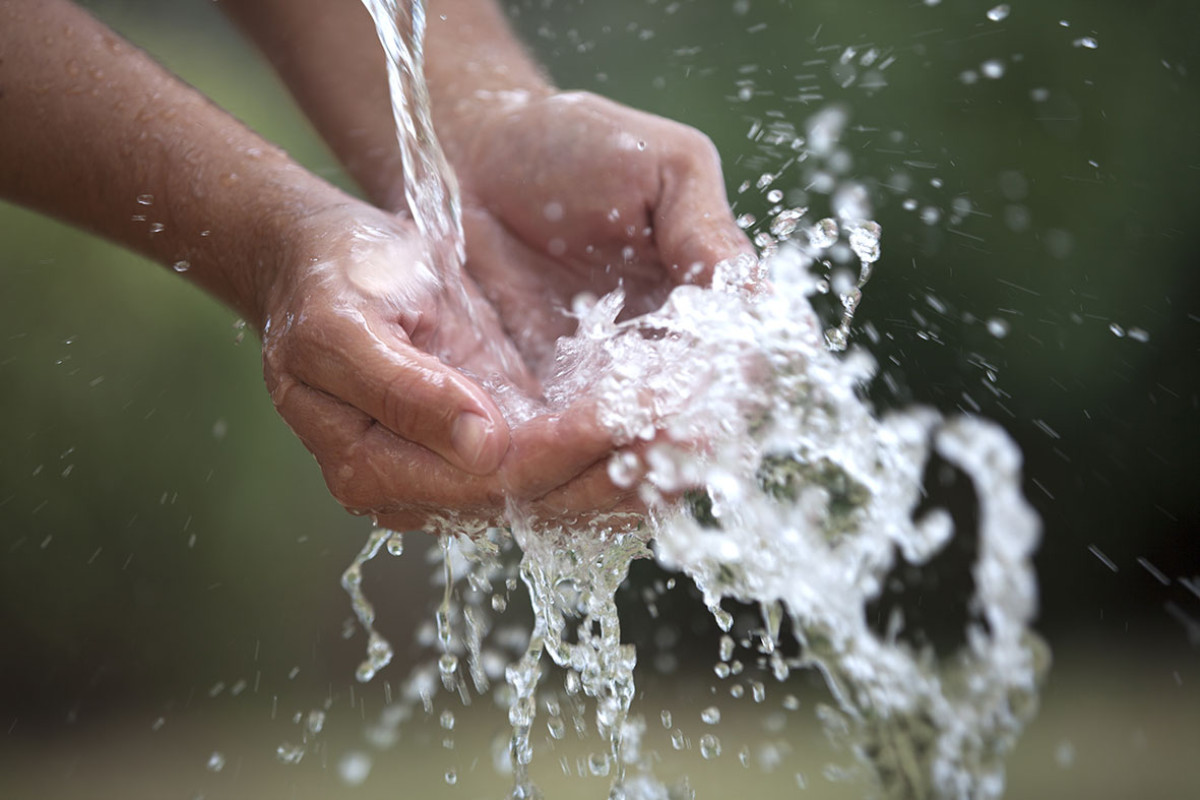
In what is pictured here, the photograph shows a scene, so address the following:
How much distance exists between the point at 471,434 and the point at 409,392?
0.05 metres

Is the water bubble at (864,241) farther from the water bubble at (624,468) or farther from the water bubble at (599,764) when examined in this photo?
the water bubble at (599,764)

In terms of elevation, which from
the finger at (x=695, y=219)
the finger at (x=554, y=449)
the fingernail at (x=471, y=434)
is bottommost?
the finger at (x=695, y=219)

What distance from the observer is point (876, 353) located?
2465mm

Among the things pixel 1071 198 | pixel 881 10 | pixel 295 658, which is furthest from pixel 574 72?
pixel 295 658

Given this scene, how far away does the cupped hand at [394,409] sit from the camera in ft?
2.53

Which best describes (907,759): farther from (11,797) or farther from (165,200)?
(11,797)

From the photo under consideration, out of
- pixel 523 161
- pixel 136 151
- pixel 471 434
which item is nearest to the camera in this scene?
pixel 471 434

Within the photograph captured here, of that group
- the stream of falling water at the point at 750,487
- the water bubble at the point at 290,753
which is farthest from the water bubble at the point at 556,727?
the stream of falling water at the point at 750,487

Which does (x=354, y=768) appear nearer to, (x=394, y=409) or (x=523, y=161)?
(x=523, y=161)

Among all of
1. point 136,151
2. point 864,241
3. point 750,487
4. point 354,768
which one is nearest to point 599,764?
point 750,487

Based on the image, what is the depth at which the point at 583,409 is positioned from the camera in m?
0.78

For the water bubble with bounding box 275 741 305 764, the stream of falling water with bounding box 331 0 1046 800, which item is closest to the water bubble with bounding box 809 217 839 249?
the stream of falling water with bounding box 331 0 1046 800

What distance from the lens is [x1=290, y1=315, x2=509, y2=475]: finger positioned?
0.76 metres

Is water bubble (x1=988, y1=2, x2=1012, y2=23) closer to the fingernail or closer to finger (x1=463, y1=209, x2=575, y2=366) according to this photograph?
finger (x1=463, y1=209, x2=575, y2=366)
